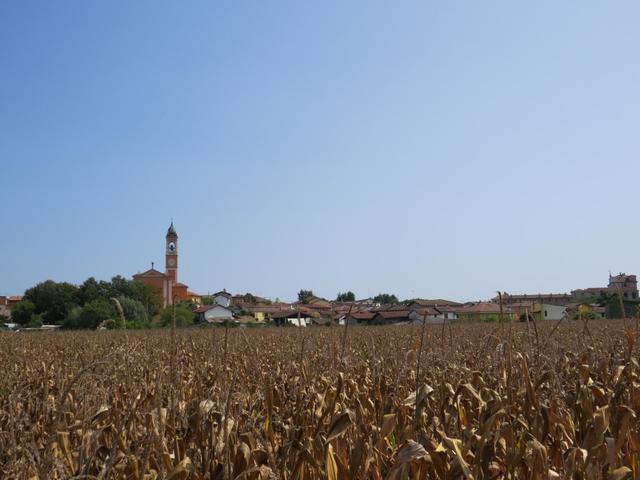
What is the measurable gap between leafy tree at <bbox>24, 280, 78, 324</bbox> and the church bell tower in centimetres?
3665

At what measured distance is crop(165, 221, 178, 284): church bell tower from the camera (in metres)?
130

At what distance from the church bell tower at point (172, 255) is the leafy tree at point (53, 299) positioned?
120 ft

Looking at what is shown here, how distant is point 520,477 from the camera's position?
11.4 feet

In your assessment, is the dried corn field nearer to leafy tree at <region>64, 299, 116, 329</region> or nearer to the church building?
leafy tree at <region>64, 299, 116, 329</region>

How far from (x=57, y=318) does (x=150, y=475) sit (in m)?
92.8

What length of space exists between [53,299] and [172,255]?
149 ft

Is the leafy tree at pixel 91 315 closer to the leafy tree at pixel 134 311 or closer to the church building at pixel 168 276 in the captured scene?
the leafy tree at pixel 134 311


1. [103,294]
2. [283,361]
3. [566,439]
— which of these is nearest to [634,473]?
[566,439]

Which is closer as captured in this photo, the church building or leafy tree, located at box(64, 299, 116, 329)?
leafy tree, located at box(64, 299, 116, 329)

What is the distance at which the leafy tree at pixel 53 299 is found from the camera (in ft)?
287

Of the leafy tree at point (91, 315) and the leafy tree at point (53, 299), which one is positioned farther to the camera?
the leafy tree at point (53, 299)

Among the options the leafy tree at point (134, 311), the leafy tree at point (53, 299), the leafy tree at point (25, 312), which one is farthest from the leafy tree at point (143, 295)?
the leafy tree at point (25, 312)

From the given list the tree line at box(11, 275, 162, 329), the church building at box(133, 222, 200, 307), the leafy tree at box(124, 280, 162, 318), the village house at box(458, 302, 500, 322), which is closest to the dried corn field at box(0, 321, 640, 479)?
the village house at box(458, 302, 500, 322)

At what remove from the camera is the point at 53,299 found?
3469 inches
